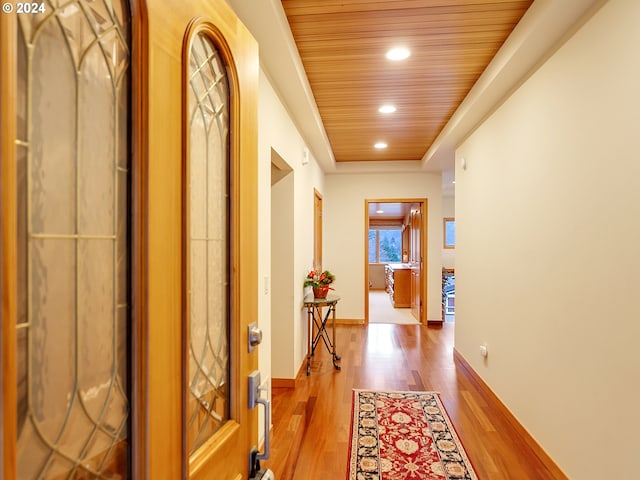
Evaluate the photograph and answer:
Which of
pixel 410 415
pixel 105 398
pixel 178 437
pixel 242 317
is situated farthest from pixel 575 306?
pixel 105 398

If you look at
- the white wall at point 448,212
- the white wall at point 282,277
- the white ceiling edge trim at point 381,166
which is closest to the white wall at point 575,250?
the white wall at point 282,277

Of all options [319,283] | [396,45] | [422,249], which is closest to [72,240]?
[396,45]

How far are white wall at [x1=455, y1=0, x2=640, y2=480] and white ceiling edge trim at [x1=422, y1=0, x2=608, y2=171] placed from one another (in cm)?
7

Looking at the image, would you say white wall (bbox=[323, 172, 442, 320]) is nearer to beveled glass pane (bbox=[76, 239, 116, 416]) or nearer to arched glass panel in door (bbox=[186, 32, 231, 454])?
arched glass panel in door (bbox=[186, 32, 231, 454])

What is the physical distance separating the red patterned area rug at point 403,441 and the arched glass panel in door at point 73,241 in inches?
75.9

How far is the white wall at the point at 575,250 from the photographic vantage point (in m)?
1.59

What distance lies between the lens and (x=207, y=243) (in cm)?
96

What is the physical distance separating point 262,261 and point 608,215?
6.08ft

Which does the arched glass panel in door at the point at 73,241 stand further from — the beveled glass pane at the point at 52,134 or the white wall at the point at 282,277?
the white wall at the point at 282,277

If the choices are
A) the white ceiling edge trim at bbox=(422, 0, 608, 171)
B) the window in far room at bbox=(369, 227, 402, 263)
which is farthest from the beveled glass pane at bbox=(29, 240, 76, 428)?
the window in far room at bbox=(369, 227, 402, 263)

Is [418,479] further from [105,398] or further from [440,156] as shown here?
[440,156]

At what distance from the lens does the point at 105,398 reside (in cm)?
67

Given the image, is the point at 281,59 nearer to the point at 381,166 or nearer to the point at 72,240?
the point at 72,240

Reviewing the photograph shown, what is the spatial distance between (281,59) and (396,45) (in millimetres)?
738
